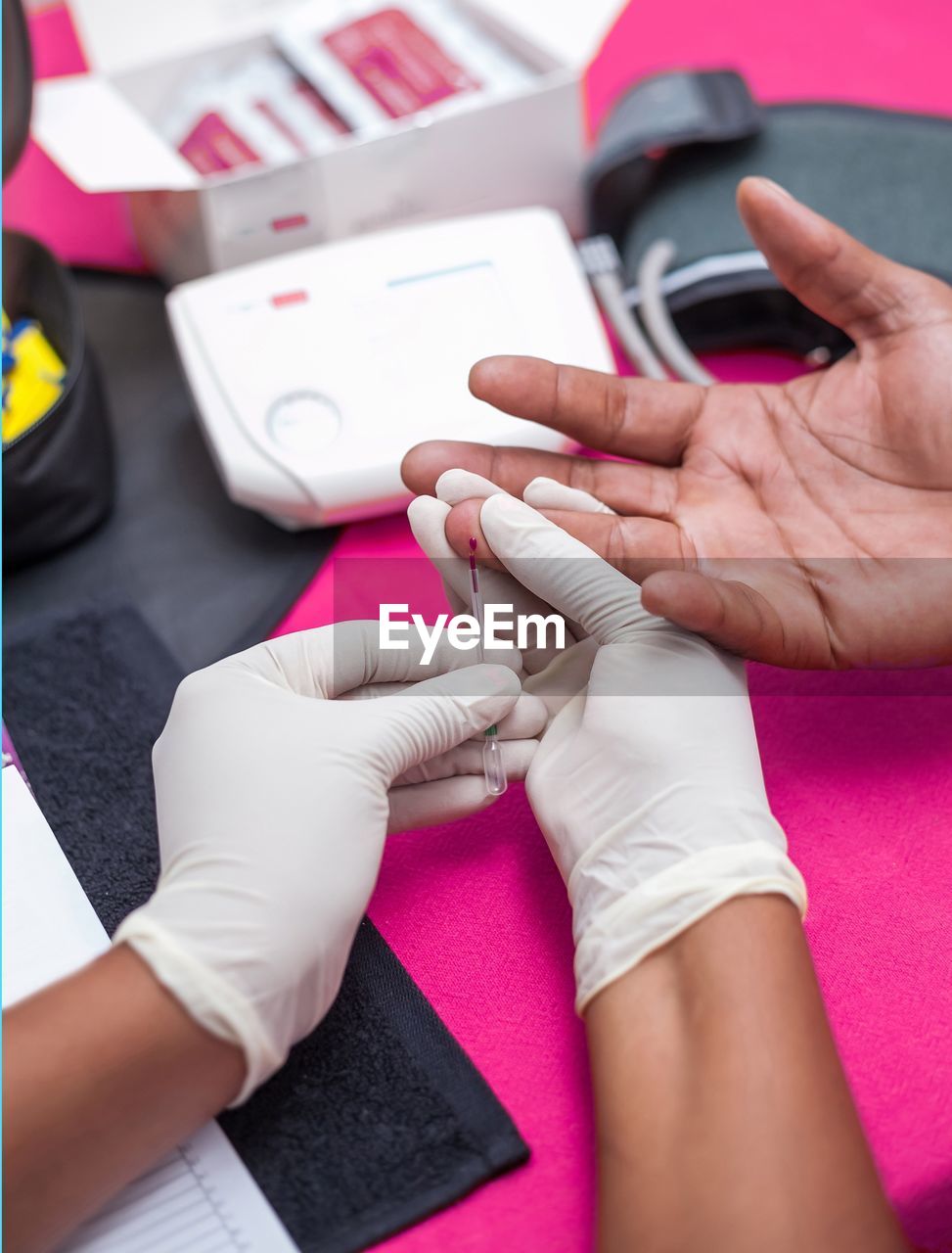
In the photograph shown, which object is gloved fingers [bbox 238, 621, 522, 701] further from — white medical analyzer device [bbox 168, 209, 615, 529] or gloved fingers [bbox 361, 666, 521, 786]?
white medical analyzer device [bbox 168, 209, 615, 529]

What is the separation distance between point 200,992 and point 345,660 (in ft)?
0.97

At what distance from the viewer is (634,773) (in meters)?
0.81

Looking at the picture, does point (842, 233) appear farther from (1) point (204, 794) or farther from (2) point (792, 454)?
(1) point (204, 794)

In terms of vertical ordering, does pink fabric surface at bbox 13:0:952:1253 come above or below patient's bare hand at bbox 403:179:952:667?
below

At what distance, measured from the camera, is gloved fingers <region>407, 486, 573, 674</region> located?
0.93 metres

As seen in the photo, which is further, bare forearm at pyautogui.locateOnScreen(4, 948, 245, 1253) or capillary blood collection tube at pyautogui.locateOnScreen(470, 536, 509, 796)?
capillary blood collection tube at pyautogui.locateOnScreen(470, 536, 509, 796)

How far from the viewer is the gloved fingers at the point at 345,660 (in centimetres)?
88

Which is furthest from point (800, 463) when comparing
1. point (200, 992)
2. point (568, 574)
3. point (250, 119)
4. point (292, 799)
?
point (250, 119)

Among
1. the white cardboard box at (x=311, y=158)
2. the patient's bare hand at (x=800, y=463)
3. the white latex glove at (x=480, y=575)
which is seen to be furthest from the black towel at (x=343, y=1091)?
the white cardboard box at (x=311, y=158)

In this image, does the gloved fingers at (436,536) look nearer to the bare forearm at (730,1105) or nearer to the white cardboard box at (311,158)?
the bare forearm at (730,1105)

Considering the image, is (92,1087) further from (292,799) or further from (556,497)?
(556,497)

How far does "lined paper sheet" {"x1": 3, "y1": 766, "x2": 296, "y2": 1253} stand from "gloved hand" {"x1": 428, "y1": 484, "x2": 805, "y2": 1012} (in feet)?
0.86

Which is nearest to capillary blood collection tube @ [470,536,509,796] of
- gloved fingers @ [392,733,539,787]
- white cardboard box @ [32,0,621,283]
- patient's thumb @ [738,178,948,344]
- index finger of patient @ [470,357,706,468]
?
gloved fingers @ [392,733,539,787]

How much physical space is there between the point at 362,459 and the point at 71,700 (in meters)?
0.37
